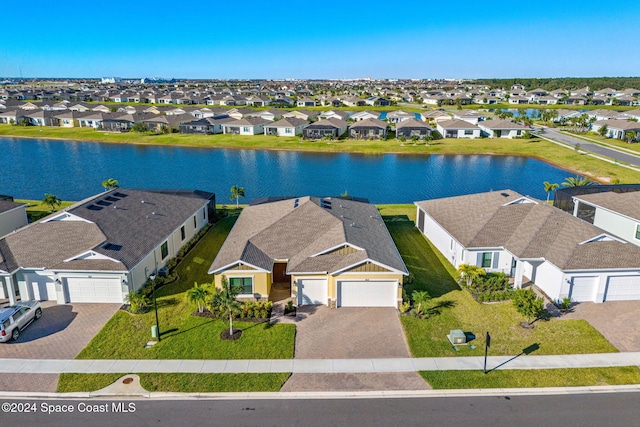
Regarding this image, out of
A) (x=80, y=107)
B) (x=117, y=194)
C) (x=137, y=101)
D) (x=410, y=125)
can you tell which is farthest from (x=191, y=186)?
(x=137, y=101)

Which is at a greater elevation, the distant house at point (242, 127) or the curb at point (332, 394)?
the distant house at point (242, 127)

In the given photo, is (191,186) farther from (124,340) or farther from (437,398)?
(437,398)

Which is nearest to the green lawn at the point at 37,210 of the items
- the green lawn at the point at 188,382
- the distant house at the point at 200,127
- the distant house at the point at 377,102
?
the green lawn at the point at 188,382

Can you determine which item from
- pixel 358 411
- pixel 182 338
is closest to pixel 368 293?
pixel 358 411

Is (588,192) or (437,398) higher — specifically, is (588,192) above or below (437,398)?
above

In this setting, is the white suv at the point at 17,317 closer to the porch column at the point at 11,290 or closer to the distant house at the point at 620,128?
the porch column at the point at 11,290

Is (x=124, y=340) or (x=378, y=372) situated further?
(x=124, y=340)
